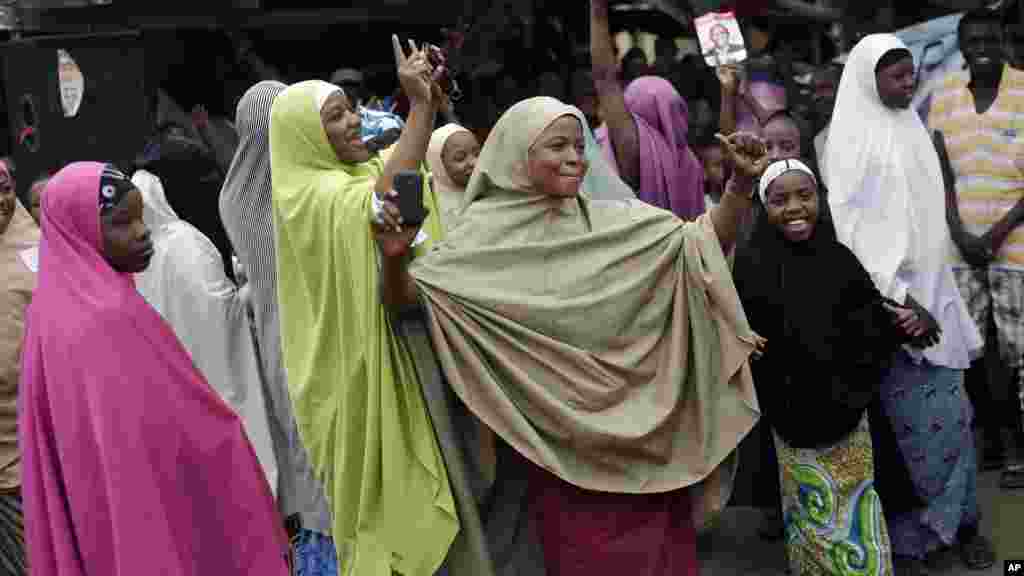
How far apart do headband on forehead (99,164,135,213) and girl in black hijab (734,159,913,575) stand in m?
2.38

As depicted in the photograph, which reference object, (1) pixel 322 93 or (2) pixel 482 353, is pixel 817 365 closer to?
(2) pixel 482 353

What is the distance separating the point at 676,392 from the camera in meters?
4.96

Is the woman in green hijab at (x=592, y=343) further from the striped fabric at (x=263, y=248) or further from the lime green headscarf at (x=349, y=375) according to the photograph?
the striped fabric at (x=263, y=248)

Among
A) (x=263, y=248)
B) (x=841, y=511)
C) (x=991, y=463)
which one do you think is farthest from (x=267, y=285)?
(x=991, y=463)

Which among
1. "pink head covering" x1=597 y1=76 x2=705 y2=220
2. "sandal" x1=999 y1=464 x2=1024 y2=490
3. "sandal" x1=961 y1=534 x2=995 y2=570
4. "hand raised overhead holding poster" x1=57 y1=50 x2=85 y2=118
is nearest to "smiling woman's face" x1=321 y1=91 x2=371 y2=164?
"pink head covering" x1=597 y1=76 x2=705 y2=220

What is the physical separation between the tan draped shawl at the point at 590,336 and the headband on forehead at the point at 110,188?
0.92 m

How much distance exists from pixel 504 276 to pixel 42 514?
5.07ft

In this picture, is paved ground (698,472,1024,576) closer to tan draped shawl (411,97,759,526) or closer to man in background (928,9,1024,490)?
man in background (928,9,1024,490)

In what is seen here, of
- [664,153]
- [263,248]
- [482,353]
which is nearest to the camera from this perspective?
[482,353]

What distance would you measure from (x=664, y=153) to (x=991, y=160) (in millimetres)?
1564

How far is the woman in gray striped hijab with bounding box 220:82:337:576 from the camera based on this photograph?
5.57 meters

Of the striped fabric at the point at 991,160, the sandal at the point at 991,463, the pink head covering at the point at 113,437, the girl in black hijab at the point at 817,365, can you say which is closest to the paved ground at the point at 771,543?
the sandal at the point at 991,463

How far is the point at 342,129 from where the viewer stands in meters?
5.18

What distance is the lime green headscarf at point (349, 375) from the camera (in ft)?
16.0
